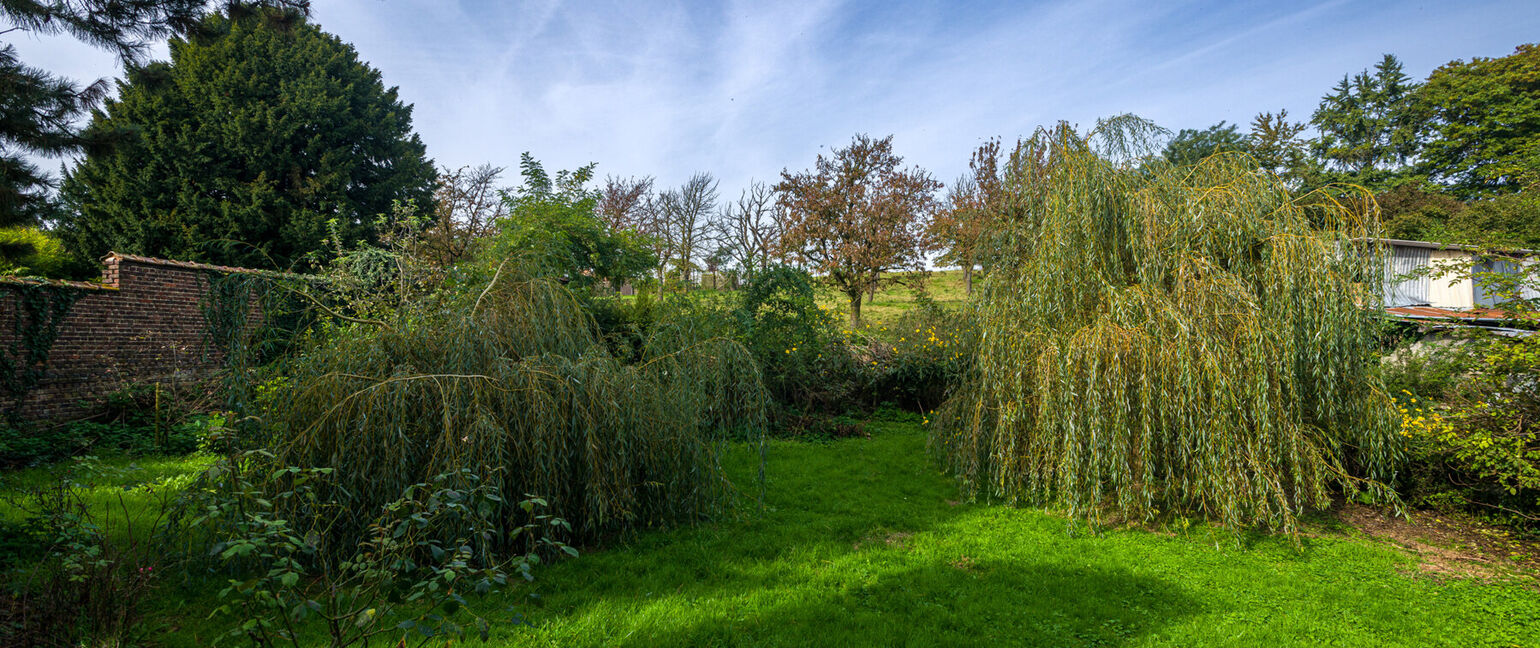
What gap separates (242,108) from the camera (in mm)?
14148

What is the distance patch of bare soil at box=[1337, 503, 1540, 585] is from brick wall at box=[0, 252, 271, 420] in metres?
11.5

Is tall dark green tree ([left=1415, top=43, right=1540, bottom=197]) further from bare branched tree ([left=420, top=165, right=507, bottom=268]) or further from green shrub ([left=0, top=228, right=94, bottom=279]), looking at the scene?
green shrub ([left=0, top=228, right=94, bottom=279])

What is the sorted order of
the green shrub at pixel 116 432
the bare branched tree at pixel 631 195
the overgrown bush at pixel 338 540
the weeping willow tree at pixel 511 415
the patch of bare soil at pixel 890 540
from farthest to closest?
the bare branched tree at pixel 631 195 < the green shrub at pixel 116 432 < the patch of bare soil at pixel 890 540 < the weeping willow tree at pixel 511 415 < the overgrown bush at pixel 338 540

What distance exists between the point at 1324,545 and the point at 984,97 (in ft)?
18.8

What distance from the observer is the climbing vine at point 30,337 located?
22.1 feet

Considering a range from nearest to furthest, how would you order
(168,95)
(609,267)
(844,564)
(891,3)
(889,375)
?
1. (844,564)
2. (891,3)
3. (609,267)
4. (889,375)
5. (168,95)

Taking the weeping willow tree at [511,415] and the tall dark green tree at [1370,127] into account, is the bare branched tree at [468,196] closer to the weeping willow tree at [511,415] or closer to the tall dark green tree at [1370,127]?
the weeping willow tree at [511,415]

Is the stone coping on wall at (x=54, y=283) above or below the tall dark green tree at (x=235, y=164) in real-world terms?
below

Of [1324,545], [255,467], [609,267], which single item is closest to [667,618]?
[255,467]

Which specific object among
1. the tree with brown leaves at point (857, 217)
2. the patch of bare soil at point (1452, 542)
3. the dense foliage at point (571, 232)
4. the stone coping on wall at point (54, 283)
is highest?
the tree with brown leaves at point (857, 217)

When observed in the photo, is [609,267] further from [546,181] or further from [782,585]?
[782,585]

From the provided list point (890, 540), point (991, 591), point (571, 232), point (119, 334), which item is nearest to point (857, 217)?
point (571, 232)

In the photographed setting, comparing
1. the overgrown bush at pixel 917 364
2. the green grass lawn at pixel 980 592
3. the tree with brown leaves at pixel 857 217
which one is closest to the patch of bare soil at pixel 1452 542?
the green grass lawn at pixel 980 592

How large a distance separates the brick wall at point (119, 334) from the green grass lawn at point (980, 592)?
652 cm
